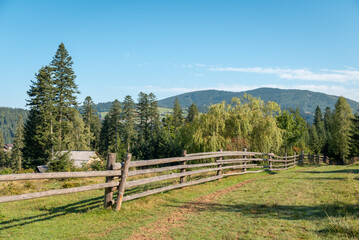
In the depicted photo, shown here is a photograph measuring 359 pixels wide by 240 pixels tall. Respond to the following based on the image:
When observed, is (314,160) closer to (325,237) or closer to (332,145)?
(332,145)

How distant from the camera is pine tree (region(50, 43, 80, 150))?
3997 cm

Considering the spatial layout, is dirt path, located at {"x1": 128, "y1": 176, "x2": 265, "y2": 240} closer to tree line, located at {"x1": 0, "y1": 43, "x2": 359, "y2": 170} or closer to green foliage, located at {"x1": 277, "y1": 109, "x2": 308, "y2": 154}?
tree line, located at {"x1": 0, "y1": 43, "x2": 359, "y2": 170}

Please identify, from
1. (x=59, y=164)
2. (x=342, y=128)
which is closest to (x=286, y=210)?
(x=59, y=164)

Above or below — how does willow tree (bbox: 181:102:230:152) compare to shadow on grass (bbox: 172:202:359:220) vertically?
above

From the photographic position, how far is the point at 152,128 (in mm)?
69000

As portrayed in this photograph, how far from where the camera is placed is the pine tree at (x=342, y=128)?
48.9 metres

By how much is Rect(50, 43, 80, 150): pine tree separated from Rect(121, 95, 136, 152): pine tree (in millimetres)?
27687

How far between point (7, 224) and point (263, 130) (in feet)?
62.3

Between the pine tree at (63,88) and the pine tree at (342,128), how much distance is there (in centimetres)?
5042

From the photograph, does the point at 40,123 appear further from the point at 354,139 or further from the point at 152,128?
the point at 354,139

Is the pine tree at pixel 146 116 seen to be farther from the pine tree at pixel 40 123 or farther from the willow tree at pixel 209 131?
the willow tree at pixel 209 131

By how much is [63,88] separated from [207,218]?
4126 centimetres

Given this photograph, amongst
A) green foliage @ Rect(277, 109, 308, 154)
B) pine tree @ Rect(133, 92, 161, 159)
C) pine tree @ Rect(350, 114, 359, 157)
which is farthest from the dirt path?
pine tree @ Rect(133, 92, 161, 159)

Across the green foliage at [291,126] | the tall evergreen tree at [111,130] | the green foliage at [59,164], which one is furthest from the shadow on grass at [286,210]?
the tall evergreen tree at [111,130]
